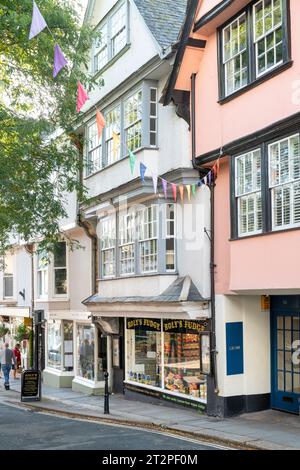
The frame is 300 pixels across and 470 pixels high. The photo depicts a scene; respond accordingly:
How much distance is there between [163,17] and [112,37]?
2.28 metres

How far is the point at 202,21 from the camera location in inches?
592

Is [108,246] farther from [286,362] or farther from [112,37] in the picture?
[286,362]

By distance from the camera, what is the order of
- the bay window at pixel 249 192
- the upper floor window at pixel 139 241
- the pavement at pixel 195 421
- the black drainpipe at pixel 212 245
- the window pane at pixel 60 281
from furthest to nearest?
1. the window pane at pixel 60 281
2. the upper floor window at pixel 139 241
3. the black drainpipe at pixel 212 245
4. the bay window at pixel 249 192
5. the pavement at pixel 195 421

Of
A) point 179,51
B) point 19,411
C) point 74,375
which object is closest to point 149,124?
point 179,51

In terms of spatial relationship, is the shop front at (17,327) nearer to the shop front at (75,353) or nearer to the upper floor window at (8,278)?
the upper floor window at (8,278)

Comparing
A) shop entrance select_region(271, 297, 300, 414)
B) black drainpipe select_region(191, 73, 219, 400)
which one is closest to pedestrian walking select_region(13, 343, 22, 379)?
black drainpipe select_region(191, 73, 219, 400)

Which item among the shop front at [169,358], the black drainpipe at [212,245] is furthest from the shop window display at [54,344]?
the black drainpipe at [212,245]

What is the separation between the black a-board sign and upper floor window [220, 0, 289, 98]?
10579mm

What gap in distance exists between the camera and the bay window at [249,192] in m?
13.6

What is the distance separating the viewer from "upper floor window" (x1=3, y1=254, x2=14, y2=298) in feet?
103

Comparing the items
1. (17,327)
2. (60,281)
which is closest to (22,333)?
(17,327)

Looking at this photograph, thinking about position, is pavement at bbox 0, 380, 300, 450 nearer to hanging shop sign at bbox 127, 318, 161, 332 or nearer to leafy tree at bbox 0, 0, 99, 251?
hanging shop sign at bbox 127, 318, 161, 332

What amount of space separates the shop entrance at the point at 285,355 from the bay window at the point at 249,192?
2.16m
